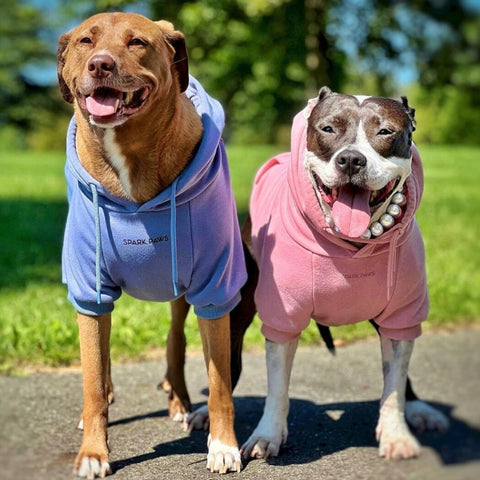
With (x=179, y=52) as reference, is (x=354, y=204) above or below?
below

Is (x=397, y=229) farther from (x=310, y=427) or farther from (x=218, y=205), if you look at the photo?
(x=310, y=427)

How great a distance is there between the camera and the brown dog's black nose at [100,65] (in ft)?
11.3

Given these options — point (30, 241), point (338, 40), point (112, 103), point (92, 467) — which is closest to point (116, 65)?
point (112, 103)

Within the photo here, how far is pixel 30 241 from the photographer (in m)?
10.9

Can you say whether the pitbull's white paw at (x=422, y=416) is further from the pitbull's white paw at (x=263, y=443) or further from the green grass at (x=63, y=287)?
the green grass at (x=63, y=287)

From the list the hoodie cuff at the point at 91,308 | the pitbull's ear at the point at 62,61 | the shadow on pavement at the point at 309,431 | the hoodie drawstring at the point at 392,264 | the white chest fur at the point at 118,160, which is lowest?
the shadow on pavement at the point at 309,431

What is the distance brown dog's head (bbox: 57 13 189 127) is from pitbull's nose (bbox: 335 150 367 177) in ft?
2.81

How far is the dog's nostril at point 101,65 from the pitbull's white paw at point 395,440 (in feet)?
7.17

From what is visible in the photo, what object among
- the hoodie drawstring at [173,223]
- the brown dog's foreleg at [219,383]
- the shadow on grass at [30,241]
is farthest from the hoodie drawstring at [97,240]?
the shadow on grass at [30,241]

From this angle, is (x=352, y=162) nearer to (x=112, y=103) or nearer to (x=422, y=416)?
(x=112, y=103)

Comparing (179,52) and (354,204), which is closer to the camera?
(354,204)

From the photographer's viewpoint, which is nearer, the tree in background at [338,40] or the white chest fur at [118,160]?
the white chest fur at [118,160]

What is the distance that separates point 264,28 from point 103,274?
1339cm

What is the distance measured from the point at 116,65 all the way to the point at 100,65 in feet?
0.23
